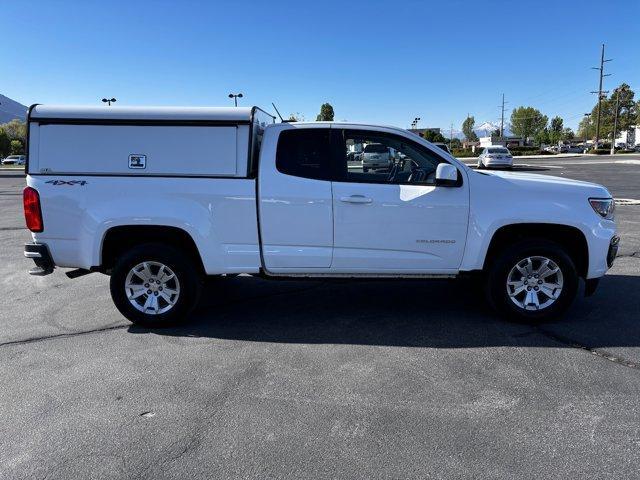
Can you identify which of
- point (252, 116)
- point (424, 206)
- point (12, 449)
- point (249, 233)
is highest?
point (252, 116)

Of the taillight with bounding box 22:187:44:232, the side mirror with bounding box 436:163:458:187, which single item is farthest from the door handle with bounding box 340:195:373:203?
the taillight with bounding box 22:187:44:232

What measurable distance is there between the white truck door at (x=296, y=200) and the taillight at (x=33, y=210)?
211cm

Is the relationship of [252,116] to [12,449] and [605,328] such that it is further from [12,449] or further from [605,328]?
[605,328]

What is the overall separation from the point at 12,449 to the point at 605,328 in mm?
4986

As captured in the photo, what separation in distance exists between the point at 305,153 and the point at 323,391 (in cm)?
234

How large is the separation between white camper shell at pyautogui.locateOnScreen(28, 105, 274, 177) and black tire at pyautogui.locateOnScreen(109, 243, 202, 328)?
0.77m

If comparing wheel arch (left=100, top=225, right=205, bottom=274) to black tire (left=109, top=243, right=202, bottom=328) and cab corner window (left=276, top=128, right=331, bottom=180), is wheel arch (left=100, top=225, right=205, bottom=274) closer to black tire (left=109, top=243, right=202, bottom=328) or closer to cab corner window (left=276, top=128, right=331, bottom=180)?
black tire (left=109, top=243, right=202, bottom=328)

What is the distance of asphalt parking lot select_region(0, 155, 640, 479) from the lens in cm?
284

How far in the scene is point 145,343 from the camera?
182 inches

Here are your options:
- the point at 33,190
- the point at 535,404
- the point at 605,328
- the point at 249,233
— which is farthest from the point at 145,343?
the point at 605,328

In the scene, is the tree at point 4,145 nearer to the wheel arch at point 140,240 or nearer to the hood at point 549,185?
the wheel arch at point 140,240

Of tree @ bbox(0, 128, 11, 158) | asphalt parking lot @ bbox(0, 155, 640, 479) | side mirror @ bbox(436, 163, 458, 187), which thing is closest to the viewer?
asphalt parking lot @ bbox(0, 155, 640, 479)

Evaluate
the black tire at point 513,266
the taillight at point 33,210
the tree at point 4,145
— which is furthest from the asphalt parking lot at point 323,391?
the tree at point 4,145

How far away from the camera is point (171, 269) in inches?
192
